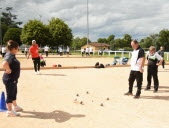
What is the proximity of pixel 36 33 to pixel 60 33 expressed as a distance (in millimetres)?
6834

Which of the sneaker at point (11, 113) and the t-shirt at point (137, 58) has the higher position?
the t-shirt at point (137, 58)

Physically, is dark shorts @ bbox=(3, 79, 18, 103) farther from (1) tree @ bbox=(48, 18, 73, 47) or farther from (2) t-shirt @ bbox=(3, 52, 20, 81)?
(1) tree @ bbox=(48, 18, 73, 47)

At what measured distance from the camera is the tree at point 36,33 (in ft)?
183

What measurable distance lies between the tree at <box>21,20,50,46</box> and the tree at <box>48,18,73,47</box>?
1781 millimetres

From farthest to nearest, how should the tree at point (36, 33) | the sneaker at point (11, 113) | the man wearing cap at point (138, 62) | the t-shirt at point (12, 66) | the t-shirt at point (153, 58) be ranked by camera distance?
the tree at point (36, 33), the t-shirt at point (153, 58), the man wearing cap at point (138, 62), the sneaker at point (11, 113), the t-shirt at point (12, 66)

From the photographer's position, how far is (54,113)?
465 cm

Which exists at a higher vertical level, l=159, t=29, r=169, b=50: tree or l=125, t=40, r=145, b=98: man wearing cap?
l=159, t=29, r=169, b=50: tree

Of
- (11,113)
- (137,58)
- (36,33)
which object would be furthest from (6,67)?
(36,33)

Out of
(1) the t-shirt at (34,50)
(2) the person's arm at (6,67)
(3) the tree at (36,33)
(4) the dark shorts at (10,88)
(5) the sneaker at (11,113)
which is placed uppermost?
(3) the tree at (36,33)

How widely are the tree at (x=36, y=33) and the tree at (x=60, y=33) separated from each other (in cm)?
178

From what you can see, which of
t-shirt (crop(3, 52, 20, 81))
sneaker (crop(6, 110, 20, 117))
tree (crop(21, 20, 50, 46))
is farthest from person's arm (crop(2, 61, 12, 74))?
tree (crop(21, 20, 50, 46))

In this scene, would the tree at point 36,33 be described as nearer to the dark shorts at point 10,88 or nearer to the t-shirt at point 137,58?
the t-shirt at point 137,58

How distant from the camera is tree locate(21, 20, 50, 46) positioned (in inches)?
2196

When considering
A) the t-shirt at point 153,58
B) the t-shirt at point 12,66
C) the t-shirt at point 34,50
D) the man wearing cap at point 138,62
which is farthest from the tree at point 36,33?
the t-shirt at point 12,66
